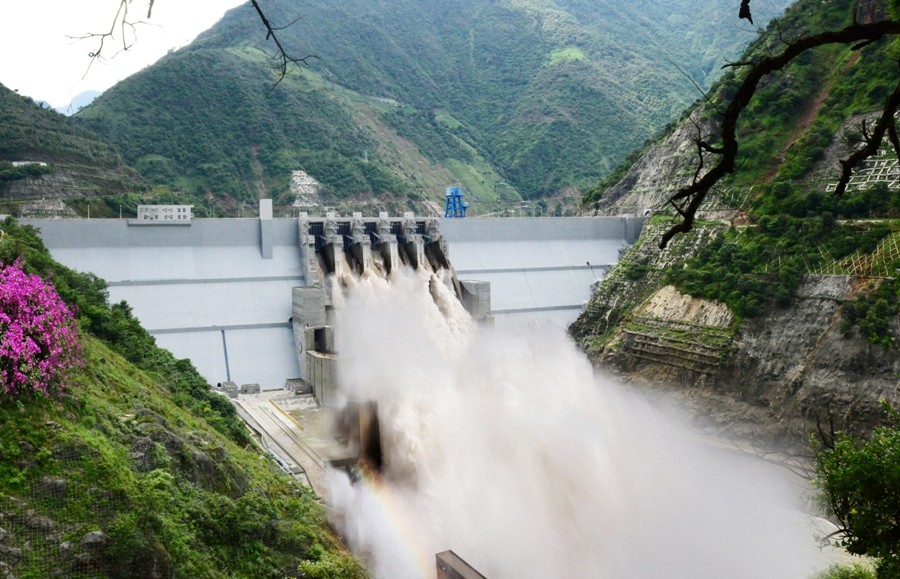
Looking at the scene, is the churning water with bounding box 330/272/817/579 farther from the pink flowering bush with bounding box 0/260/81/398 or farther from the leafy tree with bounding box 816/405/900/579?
the leafy tree with bounding box 816/405/900/579

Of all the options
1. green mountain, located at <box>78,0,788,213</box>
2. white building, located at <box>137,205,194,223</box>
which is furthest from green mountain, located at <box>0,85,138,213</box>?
white building, located at <box>137,205,194,223</box>

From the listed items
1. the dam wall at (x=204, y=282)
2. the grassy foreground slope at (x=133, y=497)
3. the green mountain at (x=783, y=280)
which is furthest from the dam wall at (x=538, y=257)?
the grassy foreground slope at (x=133, y=497)

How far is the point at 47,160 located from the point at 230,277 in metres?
21.9

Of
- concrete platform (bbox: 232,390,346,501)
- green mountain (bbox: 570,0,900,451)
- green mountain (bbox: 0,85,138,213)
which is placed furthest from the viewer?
green mountain (bbox: 0,85,138,213)

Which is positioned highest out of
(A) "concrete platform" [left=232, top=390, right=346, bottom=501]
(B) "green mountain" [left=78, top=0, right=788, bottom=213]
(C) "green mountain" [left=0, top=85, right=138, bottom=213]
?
(B) "green mountain" [left=78, top=0, right=788, bottom=213]

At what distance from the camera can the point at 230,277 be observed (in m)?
30.9

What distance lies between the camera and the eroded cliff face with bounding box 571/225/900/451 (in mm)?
25078

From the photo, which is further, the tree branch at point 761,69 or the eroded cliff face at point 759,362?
the eroded cliff face at point 759,362

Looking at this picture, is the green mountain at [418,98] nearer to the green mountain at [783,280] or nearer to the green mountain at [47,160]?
the green mountain at [47,160]

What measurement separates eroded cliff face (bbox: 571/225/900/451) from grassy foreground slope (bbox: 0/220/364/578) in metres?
17.6

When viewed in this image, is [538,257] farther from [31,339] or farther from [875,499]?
[875,499]

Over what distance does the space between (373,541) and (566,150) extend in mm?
63946

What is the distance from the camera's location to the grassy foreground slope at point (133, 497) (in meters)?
8.67

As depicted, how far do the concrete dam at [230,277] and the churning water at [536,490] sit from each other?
9.15 metres
